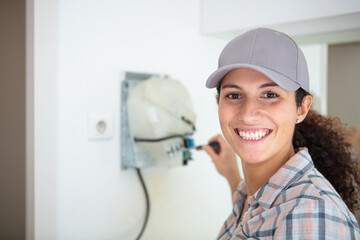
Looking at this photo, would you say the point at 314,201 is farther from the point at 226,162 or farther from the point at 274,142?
the point at 226,162

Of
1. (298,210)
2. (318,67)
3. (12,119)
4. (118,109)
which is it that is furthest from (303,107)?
(318,67)

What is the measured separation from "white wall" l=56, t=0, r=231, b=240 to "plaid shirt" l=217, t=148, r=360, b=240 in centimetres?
60

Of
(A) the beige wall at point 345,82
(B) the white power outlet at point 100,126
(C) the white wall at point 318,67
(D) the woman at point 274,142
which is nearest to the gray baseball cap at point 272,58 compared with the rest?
(D) the woman at point 274,142

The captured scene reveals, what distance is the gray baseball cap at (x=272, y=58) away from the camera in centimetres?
83

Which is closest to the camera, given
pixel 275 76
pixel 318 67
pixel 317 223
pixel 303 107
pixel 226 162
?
pixel 317 223

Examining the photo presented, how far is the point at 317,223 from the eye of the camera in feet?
2.18

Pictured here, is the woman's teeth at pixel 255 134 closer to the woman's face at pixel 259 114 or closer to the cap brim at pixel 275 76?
the woman's face at pixel 259 114

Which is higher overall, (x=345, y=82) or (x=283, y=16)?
(x=283, y=16)

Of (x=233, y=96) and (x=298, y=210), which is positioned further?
(x=233, y=96)

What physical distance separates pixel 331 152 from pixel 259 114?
1.22 ft

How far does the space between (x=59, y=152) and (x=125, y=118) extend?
11.5 inches

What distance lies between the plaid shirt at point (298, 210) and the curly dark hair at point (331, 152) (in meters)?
0.24

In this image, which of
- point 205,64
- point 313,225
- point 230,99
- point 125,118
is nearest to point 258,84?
point 230,99

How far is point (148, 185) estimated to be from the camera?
1451mm
